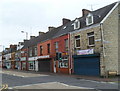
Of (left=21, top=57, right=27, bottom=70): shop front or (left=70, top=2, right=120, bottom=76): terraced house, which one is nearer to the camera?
(left=70, top=2, right=120, bottom=76): terraced house

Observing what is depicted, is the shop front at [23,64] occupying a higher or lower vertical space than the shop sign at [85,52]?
lower

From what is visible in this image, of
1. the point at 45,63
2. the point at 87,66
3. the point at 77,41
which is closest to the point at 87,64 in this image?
the point at 87,66

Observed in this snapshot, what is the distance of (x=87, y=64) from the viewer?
24.8 meters

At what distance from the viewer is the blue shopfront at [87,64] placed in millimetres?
23141

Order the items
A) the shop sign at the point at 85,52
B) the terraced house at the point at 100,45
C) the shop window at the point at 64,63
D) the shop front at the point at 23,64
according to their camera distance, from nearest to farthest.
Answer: the terraced house at the point at 100,45, the shop sign at the point at 85,52, the shop window at the point at 64,63, the shop front at the point at 23,64

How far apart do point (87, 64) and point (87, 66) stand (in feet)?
0.90

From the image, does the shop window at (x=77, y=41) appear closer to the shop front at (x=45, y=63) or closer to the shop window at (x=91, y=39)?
the shop window at (x=91, y=39)

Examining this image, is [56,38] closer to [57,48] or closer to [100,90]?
[57,48]

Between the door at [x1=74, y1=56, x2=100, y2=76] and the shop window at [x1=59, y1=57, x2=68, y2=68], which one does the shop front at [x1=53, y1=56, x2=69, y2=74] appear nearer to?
the shop window at [x1=59, y1=57, x2=68, y2=68]

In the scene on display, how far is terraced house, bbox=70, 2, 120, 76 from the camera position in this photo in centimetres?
2264

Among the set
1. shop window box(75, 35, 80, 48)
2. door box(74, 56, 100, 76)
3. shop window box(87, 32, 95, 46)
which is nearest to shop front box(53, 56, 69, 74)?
door box(74, 56, 100, 76)

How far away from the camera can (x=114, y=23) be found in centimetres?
2402

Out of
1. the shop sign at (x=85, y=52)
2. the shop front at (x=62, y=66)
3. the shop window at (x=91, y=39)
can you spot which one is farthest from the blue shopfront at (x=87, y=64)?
the shop front at (x=62, y=66)

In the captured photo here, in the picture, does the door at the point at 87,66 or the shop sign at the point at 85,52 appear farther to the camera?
the shop sign at the point at 85,52
